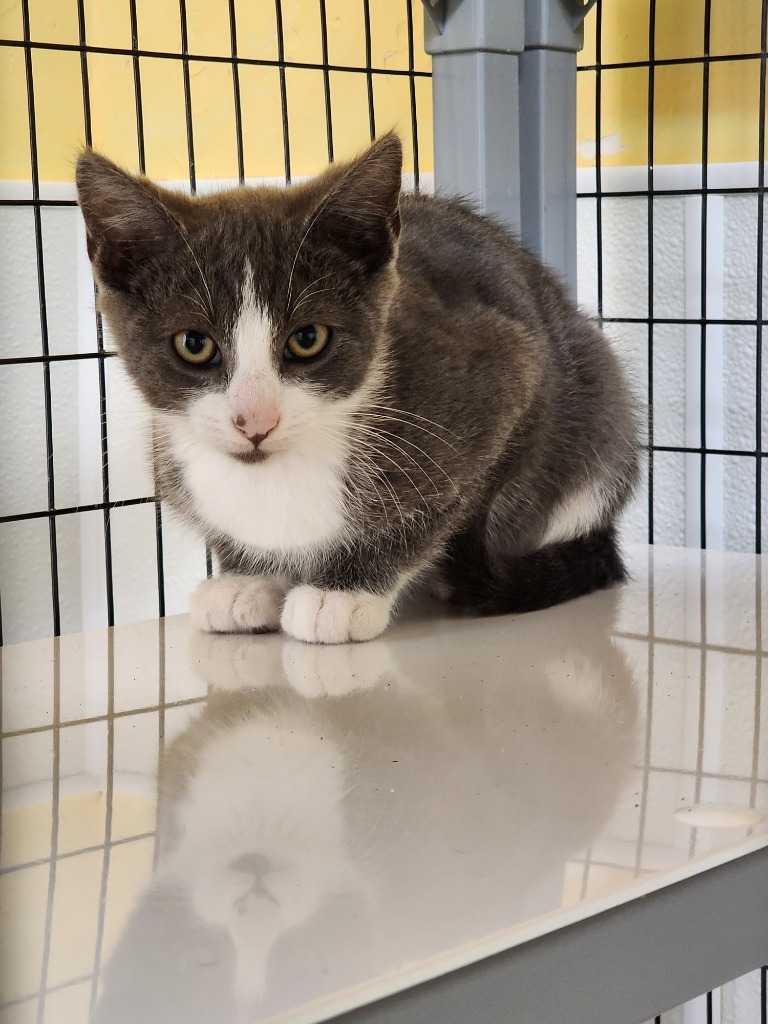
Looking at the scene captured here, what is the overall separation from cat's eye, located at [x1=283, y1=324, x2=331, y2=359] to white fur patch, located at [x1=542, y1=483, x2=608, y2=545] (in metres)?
0.44

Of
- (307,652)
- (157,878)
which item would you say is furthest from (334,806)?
(307,652)

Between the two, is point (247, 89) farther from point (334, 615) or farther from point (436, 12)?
point (334, 615)

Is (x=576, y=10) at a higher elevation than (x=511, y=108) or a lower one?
higher

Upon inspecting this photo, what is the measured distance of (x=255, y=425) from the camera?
38.4 inches

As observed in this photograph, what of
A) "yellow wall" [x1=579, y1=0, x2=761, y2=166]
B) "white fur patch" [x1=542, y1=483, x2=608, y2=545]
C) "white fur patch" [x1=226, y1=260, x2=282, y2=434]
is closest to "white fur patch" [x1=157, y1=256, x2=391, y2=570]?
"white fur patch" [x1=226, y1=260, x2=282, y2=434]

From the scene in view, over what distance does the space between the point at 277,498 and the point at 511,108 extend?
0.66 metres

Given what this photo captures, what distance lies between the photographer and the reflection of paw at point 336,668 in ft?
3.34

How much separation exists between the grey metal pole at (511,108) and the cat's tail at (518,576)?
0.40m

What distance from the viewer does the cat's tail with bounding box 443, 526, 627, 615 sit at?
4.06 ft

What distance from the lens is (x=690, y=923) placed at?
0.67 m

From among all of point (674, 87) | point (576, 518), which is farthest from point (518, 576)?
point (674, 87)

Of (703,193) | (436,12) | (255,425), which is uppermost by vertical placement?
(436,12)

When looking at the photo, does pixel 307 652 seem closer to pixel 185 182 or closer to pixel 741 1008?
pixel 185 182

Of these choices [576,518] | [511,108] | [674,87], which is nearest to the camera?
[576,518]
